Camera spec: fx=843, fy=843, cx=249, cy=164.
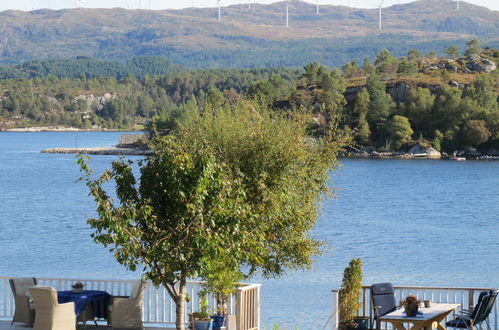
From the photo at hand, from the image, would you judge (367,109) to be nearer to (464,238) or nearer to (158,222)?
(464,238)

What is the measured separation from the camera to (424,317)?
1217cm

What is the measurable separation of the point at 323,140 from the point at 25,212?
142 feet

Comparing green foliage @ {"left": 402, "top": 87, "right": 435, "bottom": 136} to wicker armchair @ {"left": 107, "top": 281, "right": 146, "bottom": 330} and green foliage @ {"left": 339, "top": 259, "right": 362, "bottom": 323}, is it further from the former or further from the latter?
wicker armchair @ {"left": 107, "top": 281, "right": 146, "bottom": 330}

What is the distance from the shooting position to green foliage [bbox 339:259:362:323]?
13.2 m

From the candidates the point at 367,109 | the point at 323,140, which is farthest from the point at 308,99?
the point at 323,140

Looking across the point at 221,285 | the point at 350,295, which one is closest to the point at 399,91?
the point at 350,295

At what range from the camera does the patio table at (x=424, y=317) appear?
40.0ft

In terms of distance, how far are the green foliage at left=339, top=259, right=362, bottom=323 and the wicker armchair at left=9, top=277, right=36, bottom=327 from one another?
4.86 metres

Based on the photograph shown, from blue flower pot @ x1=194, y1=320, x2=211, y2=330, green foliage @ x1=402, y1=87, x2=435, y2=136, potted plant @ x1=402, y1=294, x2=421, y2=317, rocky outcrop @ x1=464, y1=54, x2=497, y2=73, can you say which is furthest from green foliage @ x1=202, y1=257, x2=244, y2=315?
rocky outcrop @ x1=464, y1=54, x2=497, y2=73

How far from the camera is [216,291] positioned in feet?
43.2

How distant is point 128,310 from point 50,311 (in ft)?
4.05

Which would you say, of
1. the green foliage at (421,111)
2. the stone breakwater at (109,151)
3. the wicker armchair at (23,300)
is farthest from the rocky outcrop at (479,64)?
the wicker armchair at (23,300)

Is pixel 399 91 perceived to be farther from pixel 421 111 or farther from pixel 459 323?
pixel 459 323

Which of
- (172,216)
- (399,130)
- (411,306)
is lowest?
(399,130)
